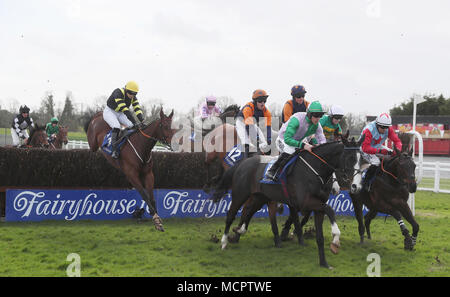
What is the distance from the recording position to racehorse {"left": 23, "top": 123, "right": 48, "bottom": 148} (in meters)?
13.0

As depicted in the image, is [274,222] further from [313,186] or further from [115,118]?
[115,118]

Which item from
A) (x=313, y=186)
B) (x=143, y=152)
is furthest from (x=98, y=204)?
(x=313, y=186)

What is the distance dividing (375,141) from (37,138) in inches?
403

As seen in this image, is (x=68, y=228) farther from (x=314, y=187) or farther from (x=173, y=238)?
(x=314, y=187)

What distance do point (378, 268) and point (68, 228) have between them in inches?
204

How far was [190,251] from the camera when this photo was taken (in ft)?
20.0

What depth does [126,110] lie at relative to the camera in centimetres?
798

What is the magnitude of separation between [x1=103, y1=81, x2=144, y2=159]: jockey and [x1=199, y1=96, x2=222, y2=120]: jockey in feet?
6.48

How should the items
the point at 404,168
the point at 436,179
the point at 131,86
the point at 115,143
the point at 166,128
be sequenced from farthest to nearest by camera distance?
1. the point at 436,179
2. the point at 131,86
3. the point at 115,143
4. the point at 166,128
5. the point at 404,168

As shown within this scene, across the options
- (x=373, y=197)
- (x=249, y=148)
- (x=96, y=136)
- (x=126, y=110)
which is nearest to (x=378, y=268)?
(x=373, y=197)

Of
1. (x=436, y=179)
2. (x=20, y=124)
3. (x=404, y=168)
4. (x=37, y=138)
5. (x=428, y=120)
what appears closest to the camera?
(x=404, y=168)

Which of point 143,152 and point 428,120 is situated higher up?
point 428,120

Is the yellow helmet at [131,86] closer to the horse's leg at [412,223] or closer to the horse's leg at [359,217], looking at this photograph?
the horse's leg at [359,217]

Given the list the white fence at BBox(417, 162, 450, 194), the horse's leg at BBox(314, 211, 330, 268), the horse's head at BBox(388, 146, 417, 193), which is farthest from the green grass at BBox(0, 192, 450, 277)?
the white fence at BBox(417, 162, 450, 194)
